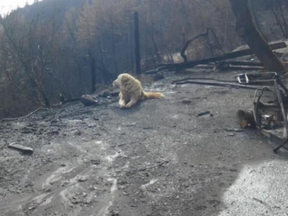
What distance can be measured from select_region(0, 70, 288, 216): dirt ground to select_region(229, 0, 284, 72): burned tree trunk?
409 cm

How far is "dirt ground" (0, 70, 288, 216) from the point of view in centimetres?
495

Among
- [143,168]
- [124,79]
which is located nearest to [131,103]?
[124,79]

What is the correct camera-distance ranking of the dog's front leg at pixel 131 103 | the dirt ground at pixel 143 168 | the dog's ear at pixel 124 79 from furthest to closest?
the dog's ear at pixel 124 79 < the dog's front leg at pixel 131 103 < the dirt ground at pixel 143 168

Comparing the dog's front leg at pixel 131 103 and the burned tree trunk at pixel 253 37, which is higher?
the burned tree trunk at pixel 253 37

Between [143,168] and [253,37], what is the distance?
9913 mm

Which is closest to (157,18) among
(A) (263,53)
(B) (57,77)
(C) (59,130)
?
(B) (57,77)

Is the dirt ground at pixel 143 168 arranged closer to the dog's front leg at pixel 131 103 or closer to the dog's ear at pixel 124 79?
the dog's front leg at pixel 131 103

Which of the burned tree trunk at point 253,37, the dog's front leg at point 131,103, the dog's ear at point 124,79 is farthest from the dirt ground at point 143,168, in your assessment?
the burned tree trunk at point 253,37

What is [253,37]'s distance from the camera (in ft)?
47.6

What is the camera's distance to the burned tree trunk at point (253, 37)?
1405cm

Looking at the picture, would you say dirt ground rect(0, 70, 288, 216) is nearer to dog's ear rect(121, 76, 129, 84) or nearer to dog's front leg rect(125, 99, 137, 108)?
dog's front leg rect(125, 99, 137, 108)

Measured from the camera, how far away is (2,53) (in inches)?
1012

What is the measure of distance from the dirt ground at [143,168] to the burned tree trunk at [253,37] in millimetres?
4086

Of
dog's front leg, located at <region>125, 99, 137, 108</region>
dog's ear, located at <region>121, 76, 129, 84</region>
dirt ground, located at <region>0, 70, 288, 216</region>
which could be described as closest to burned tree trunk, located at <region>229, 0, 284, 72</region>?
dirt ground, located at <region>0, 70, 288, 216</region>
